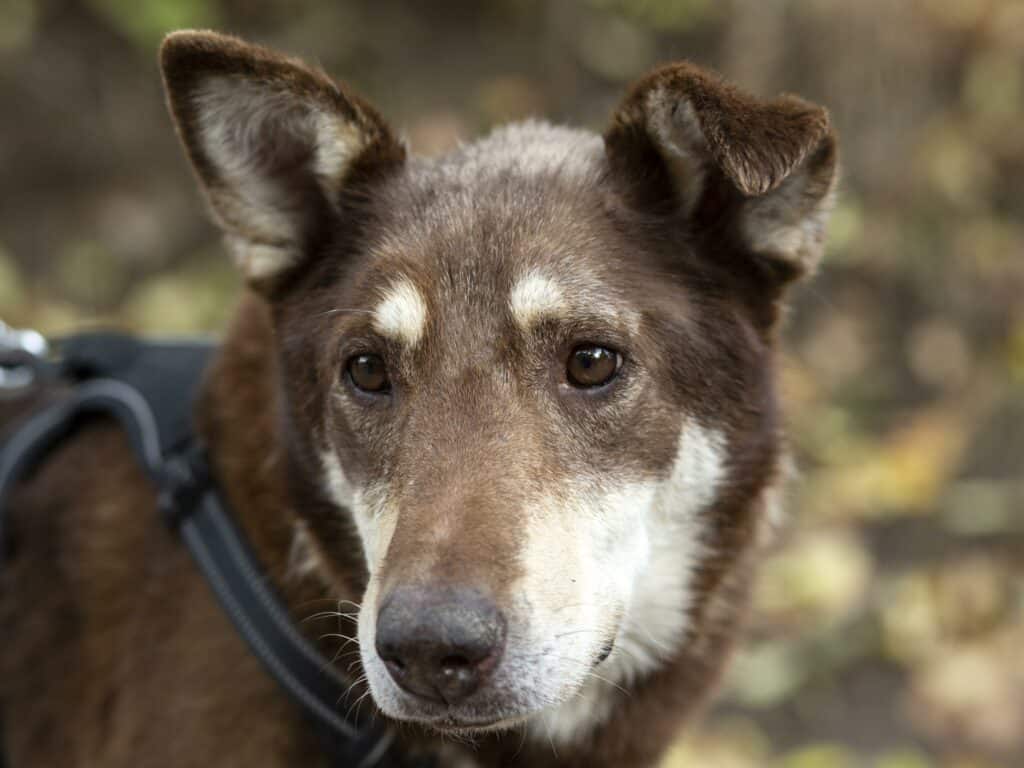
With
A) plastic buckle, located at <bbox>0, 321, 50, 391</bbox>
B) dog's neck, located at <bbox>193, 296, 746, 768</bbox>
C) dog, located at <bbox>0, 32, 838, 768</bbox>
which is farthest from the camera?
plastic buckle, located at <bbox>0, 321, 50, 391</bbox>

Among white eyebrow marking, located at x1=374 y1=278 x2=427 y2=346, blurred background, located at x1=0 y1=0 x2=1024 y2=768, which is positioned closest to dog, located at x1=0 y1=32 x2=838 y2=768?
white eyebrow marking, located at x1=374 y1=278 x2=427 y2=346

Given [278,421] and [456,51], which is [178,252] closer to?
[456,51]

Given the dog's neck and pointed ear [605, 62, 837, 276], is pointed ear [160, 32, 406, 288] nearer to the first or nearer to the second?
the dog's neck

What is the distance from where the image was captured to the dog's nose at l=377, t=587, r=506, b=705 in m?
2.06

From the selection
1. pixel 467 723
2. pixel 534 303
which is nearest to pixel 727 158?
pixel 534 303

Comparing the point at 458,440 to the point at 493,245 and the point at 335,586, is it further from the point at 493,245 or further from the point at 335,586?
the point at 335,586

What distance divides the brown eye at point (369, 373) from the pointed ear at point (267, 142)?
403 millimetres

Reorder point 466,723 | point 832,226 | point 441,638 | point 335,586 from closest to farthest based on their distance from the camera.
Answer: point 441,638
point 466,723
point 335,586
point 832,226

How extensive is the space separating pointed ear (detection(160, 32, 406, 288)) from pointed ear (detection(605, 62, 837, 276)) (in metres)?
0.57

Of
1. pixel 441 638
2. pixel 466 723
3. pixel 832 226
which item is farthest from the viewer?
pixel 832 226

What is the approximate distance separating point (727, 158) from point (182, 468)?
1.39 m

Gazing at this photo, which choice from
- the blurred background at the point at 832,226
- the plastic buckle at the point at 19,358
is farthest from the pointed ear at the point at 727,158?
the blurred background at the point at 832,226

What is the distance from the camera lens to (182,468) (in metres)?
2.76

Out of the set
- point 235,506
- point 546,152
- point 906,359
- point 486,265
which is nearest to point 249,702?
point 235,506
